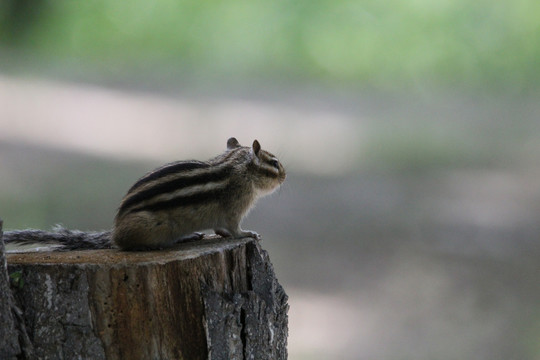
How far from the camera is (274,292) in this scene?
13.9 ft

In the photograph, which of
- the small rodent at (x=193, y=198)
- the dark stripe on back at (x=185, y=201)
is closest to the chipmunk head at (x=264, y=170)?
the small rodent at (x=193, y=198)

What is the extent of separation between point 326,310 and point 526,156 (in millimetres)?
4262

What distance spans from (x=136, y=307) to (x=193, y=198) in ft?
2.54

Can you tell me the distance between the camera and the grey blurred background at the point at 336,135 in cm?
847

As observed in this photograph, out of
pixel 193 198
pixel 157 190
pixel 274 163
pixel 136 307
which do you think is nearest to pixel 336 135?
pixel 274 163

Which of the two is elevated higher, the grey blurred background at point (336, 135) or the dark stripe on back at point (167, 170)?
the grey blurred background at point (336, 135)

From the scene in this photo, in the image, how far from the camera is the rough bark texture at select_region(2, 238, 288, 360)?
3.82 metres

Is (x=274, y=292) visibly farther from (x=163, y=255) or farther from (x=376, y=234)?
(x=376, y=234)

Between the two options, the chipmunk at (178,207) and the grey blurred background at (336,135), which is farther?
the grey blurred background at (336,135)

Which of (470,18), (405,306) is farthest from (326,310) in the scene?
(470,18)

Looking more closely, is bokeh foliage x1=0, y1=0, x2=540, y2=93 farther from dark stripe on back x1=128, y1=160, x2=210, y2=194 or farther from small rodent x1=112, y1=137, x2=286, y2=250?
dark stripe on back x1=128, y1=160, x2=210, y2=194

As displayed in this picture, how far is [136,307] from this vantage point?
3848 mm

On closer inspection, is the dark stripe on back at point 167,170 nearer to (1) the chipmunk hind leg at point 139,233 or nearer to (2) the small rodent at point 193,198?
(2) the small rodent at point 193,198

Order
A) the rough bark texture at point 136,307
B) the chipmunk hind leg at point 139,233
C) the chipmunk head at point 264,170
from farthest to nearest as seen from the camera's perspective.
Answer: the chipmunk head at point 264,170
the chipmunk hind leg at point 139,233
the rough bark texture at point 136,307
